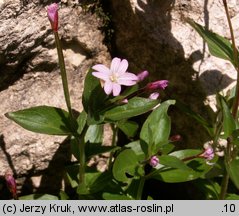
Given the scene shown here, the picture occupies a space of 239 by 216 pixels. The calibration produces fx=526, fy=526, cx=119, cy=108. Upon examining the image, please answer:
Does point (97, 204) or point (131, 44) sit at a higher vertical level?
point (131, 44)

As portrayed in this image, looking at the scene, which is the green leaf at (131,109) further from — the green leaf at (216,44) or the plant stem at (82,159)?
the green leaf at (216,44)

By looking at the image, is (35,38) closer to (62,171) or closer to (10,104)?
(10,104)

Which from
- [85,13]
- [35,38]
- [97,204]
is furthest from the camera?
[85,13]

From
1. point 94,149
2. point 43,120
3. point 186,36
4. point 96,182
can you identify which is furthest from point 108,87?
point 186,36

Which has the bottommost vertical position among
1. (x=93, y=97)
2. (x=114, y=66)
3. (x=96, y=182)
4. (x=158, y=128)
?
(x=96, y=182)

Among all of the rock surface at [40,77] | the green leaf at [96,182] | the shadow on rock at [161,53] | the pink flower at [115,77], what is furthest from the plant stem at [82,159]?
the shadow on rock at [161,53]

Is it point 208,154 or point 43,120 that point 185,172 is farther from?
point 43,120

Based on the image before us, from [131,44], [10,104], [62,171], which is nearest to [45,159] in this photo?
[62,171]
